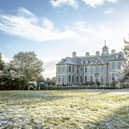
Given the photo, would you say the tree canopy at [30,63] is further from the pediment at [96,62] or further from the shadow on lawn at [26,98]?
the shadow on lawn at [26,98]

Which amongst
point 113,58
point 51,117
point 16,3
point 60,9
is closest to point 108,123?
point 51,117

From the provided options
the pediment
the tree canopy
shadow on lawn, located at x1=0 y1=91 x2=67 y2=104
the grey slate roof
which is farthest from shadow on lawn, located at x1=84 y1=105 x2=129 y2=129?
the pediment

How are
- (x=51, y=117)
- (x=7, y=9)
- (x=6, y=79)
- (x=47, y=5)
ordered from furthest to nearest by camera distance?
(x=6, y=79) → (x=7, y=9) → (x=47, y=5) → (x=51, y=117)

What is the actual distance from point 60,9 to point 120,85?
35.5m

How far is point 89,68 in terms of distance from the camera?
6506 cm

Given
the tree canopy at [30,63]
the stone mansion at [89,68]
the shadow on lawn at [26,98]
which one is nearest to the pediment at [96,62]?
the stone mansion at [89,68]

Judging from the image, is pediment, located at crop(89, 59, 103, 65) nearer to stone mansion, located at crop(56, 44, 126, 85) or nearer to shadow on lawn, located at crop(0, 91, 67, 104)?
stone mansion, located at crop(56, 44, 126, 85)

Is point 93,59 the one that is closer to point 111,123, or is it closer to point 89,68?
point 89,68

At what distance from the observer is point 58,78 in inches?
2687

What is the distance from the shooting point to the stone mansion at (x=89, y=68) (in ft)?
198

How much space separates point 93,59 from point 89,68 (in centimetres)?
256

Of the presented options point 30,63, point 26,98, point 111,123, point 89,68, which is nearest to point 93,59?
point 89,68

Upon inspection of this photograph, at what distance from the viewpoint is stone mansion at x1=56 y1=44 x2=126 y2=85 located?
6022cm

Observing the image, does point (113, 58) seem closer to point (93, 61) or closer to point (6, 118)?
point (93, 61)
